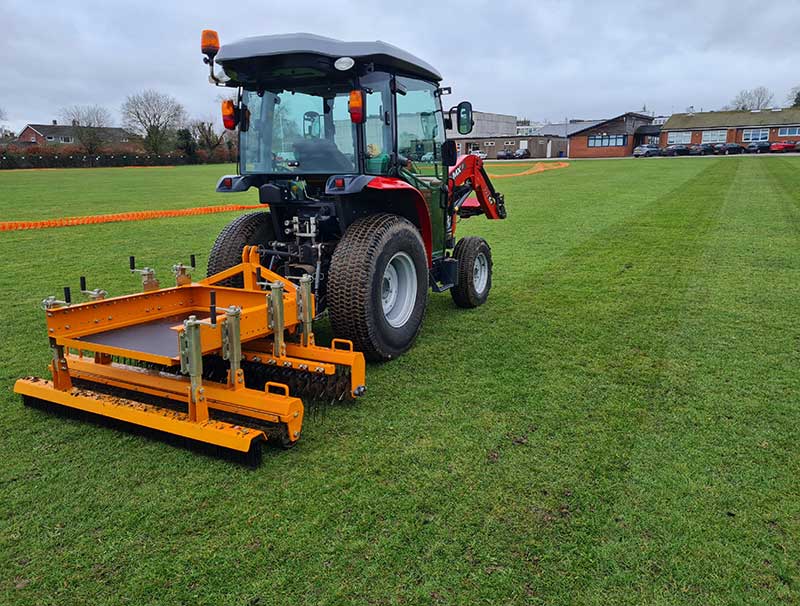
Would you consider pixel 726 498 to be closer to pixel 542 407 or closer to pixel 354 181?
pixel 542 407

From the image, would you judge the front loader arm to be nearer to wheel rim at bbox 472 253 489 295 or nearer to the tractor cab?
wheel rim at bbox 472 253 489 295

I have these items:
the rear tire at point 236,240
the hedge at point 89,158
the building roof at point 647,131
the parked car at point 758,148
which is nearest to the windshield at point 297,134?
the rear tire at point 236,240

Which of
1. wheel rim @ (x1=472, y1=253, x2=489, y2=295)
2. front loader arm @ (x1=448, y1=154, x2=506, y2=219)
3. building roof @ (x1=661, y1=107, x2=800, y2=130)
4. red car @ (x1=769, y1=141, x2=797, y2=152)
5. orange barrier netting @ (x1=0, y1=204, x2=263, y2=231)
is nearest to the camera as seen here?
front loader arm @ (x1=448, y1=154, x2=506, y2=219)

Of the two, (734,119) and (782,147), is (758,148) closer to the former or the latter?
(782,147)

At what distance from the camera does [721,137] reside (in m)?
63.7

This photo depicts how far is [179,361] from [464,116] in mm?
3725

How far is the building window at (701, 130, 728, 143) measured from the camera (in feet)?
208

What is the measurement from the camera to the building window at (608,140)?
216ft

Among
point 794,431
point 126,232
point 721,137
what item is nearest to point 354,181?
point 794,431

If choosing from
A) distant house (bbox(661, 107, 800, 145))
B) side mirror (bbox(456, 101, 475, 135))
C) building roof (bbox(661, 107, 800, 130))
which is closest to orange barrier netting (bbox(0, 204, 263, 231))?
side mirror (bbox(456, 101, 475, 135))

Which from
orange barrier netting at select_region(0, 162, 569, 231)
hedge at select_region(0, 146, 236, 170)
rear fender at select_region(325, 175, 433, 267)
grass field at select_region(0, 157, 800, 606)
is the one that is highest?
hedge at select_region(0, 146, 236, 170)

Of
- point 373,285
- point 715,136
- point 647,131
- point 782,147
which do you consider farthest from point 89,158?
point 715,136

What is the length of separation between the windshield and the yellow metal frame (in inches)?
40.7

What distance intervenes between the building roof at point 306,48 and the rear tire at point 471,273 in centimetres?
227
